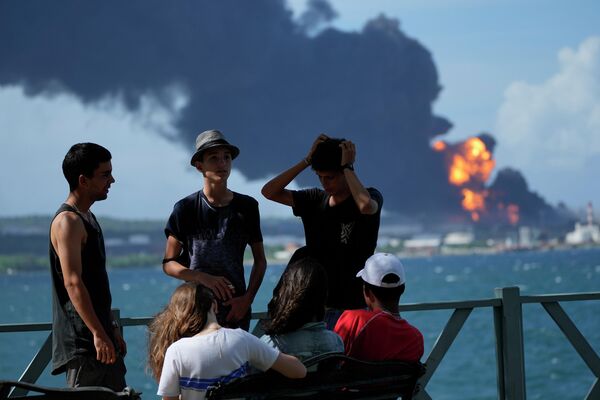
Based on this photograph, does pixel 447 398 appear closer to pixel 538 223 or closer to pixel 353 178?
pixel 353 178

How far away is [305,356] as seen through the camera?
3.34m

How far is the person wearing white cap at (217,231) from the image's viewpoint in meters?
4.04

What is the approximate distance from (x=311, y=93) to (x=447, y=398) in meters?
117

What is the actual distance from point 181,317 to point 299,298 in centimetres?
38

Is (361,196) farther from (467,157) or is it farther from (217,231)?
(467,157)

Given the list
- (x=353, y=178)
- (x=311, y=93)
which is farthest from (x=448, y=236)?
(x=353, y=178)

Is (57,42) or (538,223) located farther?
(57,42)

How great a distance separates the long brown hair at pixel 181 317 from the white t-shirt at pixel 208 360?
0.06 meters

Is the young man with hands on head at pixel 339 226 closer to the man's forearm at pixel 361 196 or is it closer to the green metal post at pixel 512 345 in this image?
the man's forearm at pixel 361 196

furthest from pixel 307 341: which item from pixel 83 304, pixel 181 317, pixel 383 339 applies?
pixel 83 304

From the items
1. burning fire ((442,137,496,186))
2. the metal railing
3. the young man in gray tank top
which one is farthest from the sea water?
burning fire ((442,137,496,186))

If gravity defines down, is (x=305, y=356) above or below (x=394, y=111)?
below

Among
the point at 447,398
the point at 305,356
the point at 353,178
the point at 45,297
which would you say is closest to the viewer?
the point at 305,356

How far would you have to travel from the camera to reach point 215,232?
407 centimetres
